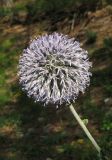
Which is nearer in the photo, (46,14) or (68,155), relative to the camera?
(68,155)

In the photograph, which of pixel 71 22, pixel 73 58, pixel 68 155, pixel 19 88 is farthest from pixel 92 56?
pixel 73 58

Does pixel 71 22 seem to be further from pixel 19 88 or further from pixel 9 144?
pixel 9 144

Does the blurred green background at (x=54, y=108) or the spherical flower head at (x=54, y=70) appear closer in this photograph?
the spherical flower head at (x=54, y=70)

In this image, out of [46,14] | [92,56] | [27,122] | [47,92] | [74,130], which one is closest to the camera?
[47,92]

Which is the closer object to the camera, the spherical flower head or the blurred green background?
the spherical flower head
